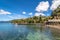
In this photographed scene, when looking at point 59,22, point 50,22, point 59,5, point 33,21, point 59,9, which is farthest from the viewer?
point 33,21

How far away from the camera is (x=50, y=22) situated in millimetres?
76125

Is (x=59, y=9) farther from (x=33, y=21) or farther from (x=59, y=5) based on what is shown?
(x=33, y=21)

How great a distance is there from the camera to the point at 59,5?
10781cm

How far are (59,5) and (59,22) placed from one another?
148ft

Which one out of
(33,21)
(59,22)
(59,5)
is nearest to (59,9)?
(59,5)

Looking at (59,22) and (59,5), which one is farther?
(59,5)

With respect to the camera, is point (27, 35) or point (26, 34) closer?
point (27, 35)

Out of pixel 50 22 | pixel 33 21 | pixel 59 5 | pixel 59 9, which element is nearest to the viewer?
pixel 50 22

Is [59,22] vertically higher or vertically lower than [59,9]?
lower

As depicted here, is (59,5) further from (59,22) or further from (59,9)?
(59,22)

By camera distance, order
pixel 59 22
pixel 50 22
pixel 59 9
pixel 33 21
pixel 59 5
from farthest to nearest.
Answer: pixel 33 21, pixel 59 5, pixel 59 9, pixel 50 22, pixel 59 22

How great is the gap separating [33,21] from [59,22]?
7412 cm

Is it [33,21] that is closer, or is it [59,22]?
[59,22]

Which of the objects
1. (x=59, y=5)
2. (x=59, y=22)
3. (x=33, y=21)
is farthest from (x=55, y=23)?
(x=33, y=21)
